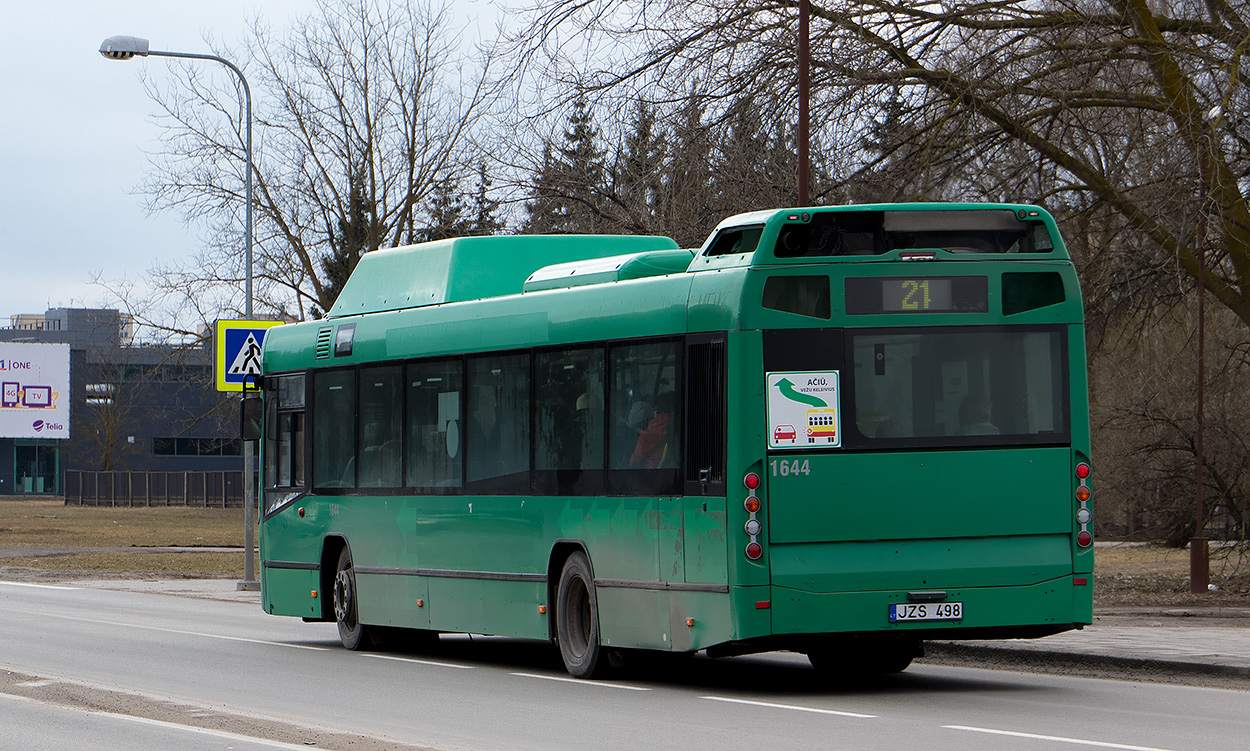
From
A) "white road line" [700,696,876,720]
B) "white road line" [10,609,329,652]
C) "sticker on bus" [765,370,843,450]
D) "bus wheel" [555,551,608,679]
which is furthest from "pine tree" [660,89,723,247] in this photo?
"white road line" [700,696,876,720]

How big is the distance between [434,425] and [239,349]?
1127 cm

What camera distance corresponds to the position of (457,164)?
46469mm

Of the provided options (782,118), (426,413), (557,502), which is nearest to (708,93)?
(782,118)

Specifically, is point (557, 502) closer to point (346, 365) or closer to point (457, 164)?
point (346, 365)

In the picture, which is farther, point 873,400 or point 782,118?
point 782,118

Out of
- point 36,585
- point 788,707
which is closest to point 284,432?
point 788,707

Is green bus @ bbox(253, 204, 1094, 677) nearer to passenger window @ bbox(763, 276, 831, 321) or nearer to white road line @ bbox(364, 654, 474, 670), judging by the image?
passenger window @ bbox(763, 276, 831, 321)

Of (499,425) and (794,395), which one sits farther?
(499,425)

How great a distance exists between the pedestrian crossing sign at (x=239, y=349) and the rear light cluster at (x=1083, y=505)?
15.3 meters

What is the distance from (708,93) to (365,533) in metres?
7.67

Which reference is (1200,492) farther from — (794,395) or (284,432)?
(794,395)

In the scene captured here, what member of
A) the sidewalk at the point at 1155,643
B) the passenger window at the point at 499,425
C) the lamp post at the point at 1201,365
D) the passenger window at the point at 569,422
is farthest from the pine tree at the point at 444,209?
the passenger window at the point at 569,422

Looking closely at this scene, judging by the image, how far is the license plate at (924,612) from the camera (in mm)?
11602

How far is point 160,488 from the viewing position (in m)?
79.9
